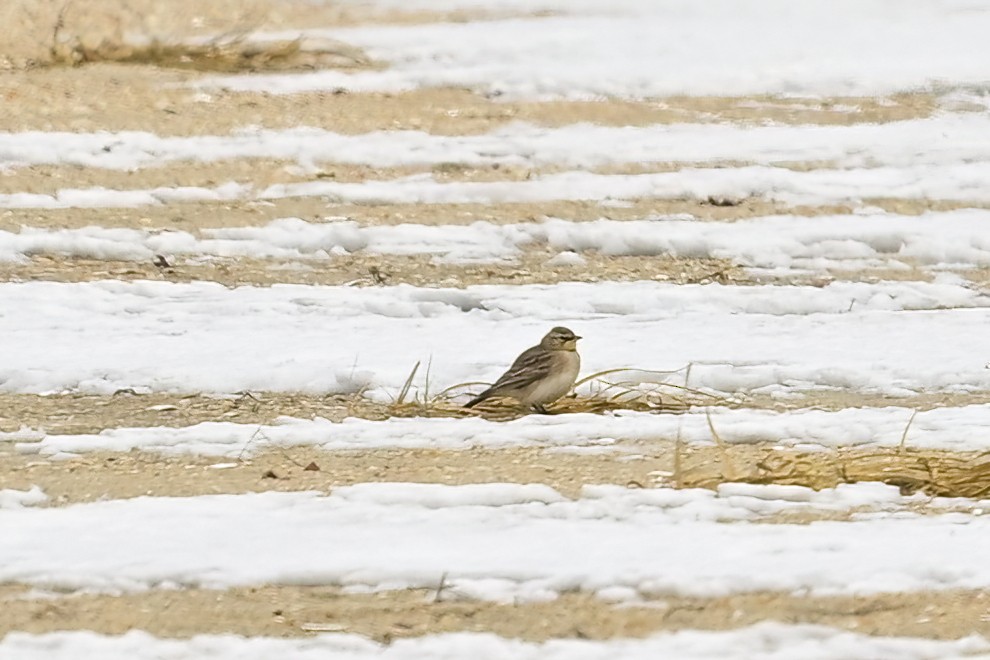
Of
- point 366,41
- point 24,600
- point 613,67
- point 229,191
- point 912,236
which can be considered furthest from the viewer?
point 366,41

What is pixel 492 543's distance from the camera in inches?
171

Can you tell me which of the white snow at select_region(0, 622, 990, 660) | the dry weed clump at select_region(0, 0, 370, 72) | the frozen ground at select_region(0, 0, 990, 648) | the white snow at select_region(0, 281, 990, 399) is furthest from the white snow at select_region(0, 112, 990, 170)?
the white snow at select_region(0, 622, 990, 660)

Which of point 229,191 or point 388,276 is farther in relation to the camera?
point 229,191

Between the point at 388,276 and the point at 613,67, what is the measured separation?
3936mm

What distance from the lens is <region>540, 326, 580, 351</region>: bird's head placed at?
5.73 m

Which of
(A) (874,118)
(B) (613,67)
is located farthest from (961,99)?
(B) (613,67)

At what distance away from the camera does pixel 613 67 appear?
35.1 feet

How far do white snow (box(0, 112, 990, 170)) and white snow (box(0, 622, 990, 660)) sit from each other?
5146 millimetres

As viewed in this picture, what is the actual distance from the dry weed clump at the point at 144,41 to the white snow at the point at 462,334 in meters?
4.24

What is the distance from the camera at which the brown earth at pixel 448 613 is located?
389 centimetres

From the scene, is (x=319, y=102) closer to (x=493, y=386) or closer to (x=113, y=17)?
(x=113, y=17)

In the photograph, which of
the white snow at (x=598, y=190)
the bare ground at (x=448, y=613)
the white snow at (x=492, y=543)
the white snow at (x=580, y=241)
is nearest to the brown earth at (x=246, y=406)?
the white snow at (x=492, y=543)

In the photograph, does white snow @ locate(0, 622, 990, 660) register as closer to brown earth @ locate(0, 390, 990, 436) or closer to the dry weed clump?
brown earth @ locate(0, 390, 990, 436)

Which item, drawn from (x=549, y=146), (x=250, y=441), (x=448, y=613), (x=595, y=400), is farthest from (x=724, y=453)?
(x=549, y=146)
